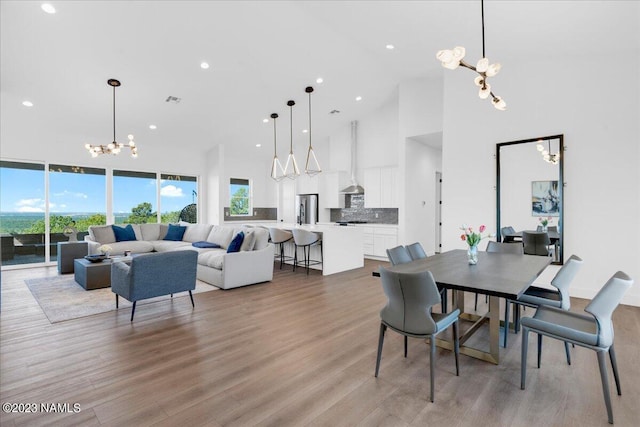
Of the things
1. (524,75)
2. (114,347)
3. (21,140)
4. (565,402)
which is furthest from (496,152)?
(21,140)

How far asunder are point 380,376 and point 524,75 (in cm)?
496

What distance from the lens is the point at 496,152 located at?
512 cm

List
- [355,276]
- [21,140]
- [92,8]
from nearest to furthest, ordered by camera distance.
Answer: [92,8] < [355,276] < [21,140]

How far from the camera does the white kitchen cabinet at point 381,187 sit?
791 cm

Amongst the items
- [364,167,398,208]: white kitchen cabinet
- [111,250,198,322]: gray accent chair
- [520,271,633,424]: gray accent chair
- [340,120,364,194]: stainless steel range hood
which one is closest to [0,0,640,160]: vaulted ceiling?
[340,120,364,194]: stainless steel range hood

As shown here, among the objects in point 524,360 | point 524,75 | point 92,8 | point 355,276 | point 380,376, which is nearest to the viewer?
point 524,360

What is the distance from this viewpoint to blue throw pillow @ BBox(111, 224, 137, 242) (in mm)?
7055

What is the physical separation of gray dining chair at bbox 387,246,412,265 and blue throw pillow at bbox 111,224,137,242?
6421mm

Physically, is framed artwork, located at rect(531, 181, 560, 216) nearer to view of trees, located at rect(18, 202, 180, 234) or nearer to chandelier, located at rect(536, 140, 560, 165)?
chandelier, located at rect(536, 140, 560, 165)

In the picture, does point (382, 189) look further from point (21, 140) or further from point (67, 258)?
point (21, 140)

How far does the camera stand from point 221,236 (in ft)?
22.1

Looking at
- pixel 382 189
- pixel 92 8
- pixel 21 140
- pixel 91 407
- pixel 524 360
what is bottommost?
pixel 91 407

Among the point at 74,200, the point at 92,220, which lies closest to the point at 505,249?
the point at 92,220

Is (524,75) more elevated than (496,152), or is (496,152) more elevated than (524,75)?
(524,75)
